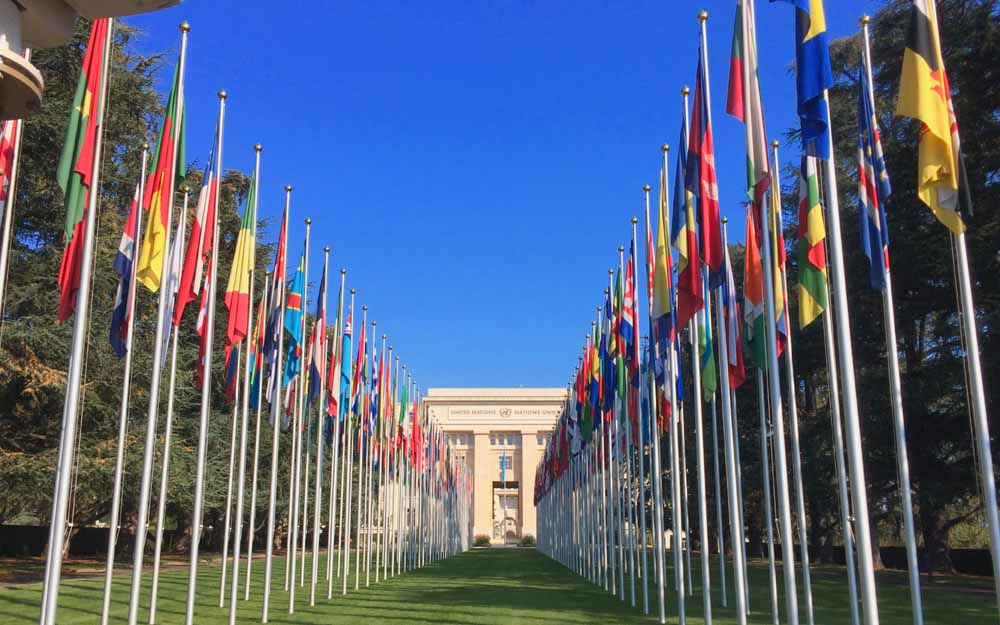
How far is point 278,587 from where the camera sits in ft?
96.5

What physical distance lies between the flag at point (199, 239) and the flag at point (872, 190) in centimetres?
1021

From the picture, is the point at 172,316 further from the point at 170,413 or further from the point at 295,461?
the point at 295,461

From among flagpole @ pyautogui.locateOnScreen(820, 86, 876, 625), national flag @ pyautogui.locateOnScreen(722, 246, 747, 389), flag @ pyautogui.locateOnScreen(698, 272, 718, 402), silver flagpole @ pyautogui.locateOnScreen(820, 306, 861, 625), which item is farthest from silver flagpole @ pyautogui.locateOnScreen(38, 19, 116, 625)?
flag @ pyautogui.locateOnScreen(698, 272, 718, 402)

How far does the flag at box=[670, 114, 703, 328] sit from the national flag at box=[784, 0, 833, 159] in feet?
11.7

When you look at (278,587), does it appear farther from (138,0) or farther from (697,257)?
(138,0)

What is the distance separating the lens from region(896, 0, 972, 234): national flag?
10.4 meters

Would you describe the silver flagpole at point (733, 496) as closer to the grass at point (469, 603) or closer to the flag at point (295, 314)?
the grass at point (469, 603)

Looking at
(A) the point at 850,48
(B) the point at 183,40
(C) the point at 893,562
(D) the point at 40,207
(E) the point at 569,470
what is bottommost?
(C) the point at 893,562

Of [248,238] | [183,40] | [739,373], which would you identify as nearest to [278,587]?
[248,238]

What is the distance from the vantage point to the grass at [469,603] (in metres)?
19.2

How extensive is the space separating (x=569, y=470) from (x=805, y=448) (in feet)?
40.3

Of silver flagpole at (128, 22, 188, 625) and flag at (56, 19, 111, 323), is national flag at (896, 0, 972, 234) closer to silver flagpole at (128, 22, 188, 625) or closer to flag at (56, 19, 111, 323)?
flag at (56, 19, 111, 323)

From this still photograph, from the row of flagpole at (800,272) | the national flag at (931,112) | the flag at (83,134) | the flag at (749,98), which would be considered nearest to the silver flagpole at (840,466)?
Result: the row of flagpole at (800,272)

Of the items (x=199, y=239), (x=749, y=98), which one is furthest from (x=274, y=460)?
(x=749, y=98)
